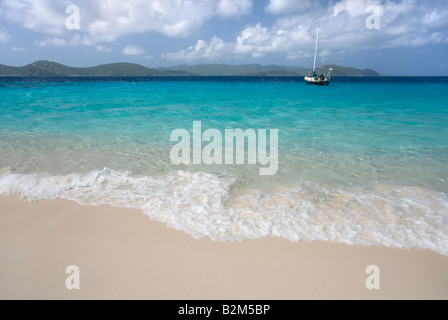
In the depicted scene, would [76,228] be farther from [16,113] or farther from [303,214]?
[16,113]

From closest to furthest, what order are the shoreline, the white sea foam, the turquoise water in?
1. the shoreline
2. the white sea foam
3. the turquoise water

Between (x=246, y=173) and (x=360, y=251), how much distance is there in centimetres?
341

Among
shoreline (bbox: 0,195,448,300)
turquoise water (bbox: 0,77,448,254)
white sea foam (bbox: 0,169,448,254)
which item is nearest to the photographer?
shoreline (bbox: 0,195,448,300)

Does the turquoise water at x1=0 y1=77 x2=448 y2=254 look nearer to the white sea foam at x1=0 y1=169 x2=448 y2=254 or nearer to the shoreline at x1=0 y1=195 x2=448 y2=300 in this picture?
the white sea foam at x1=0 y1=169 x2=448 y2=254

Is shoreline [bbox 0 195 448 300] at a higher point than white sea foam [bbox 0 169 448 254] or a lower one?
lower

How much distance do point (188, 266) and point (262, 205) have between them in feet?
6.73

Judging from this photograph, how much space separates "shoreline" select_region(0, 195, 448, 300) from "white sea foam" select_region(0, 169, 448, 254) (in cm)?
A: 28

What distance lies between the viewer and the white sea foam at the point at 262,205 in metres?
4.04

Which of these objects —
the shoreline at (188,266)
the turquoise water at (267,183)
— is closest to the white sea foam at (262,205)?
the turquoise water at (267,183)

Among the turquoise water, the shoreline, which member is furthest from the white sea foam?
the shoreline

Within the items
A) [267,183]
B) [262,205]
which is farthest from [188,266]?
[267,183]

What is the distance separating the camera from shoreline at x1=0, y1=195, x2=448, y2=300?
3.02 m

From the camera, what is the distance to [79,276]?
3229mm

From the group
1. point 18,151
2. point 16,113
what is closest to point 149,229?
point 18,151
